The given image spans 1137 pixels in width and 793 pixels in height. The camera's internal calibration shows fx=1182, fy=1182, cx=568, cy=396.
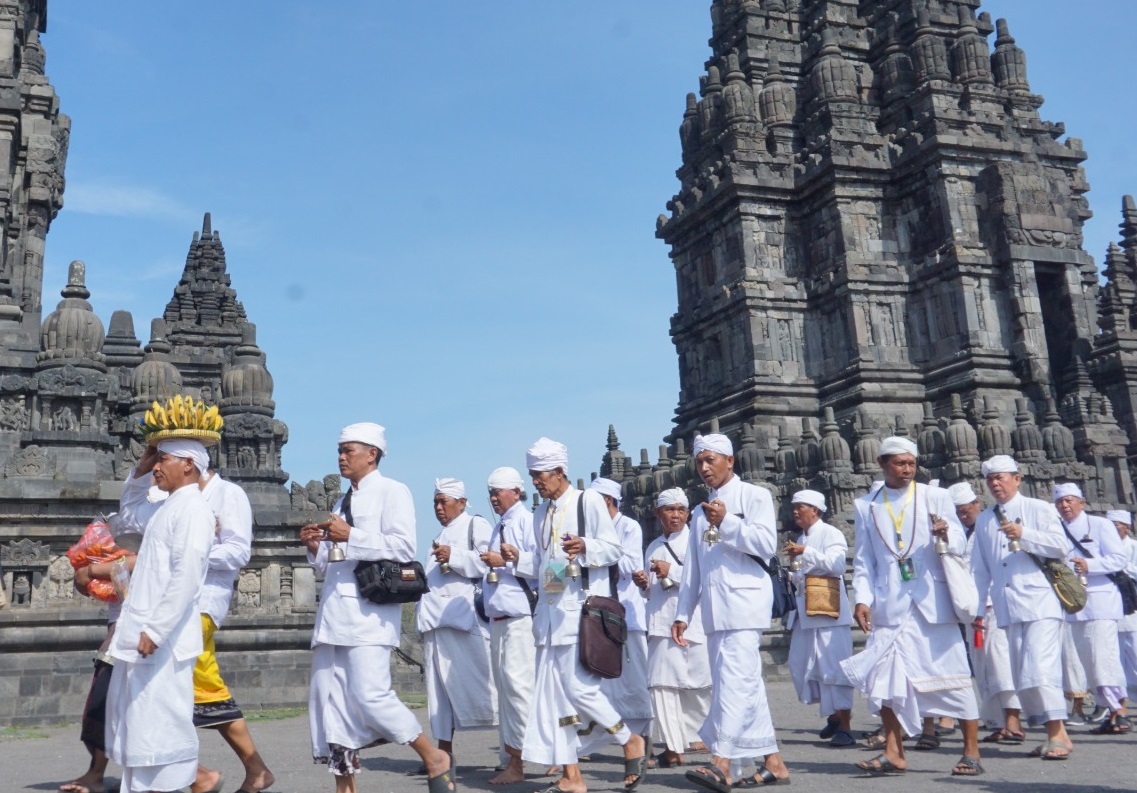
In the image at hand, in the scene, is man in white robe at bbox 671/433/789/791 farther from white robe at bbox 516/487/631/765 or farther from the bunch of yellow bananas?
the bunch of yellow bananas

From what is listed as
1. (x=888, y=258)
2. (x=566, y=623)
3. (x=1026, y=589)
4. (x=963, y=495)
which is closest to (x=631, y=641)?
(x=566, y=623)

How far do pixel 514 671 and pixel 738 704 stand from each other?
1.69 m

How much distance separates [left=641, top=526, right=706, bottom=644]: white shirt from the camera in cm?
877

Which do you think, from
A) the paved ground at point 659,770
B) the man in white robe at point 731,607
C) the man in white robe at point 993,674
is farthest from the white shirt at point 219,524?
the man in white robe at point 993,674

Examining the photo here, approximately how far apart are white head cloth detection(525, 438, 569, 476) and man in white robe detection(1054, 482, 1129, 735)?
15.2 ft

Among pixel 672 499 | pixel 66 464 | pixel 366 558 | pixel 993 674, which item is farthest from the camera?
pixel 66 464

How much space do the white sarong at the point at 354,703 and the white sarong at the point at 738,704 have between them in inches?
68.1

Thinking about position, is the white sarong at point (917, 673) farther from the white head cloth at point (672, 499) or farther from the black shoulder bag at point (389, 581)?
the black shoulder bag at point (389, 581)

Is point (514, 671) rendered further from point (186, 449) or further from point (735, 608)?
point (186, 449)

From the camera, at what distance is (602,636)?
22.4ft

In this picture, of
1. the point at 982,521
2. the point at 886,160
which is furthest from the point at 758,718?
the point at 886,160

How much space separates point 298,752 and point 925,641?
4.68 m

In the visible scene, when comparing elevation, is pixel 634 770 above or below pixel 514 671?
below

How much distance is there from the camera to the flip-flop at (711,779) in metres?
6.48
